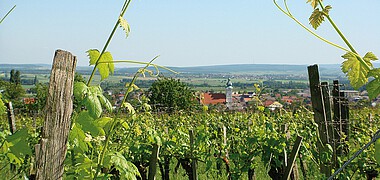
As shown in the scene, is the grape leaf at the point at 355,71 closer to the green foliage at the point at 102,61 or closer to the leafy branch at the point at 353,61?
the leafy branch at the point at 353,61

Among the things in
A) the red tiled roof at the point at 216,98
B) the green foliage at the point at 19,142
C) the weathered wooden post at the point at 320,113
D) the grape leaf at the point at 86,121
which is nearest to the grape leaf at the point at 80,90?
the grape leaf at the point at 86,121

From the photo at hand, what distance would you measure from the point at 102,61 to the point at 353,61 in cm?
113

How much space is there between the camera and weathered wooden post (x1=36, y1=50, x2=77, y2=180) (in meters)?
1.71

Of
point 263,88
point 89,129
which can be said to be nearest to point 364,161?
point 263,88

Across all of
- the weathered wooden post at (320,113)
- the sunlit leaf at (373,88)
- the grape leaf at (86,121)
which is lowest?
the weathered wooden post at (320,113)

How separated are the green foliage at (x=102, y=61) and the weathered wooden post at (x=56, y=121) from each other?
427 millimetres

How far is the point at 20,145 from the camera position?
85.8 inches

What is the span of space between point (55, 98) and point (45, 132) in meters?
0.12

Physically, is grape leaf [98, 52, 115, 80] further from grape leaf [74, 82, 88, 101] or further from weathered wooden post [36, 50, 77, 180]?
weathered wooden post [36, 50, 77, 180]

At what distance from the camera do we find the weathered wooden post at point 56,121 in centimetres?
171

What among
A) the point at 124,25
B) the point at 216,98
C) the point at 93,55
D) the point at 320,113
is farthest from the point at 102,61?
the point at 216,98

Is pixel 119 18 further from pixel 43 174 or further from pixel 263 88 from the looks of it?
pixel 263 88

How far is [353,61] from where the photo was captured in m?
1.43

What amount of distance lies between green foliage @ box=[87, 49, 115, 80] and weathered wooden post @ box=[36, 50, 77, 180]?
0.43 meters
